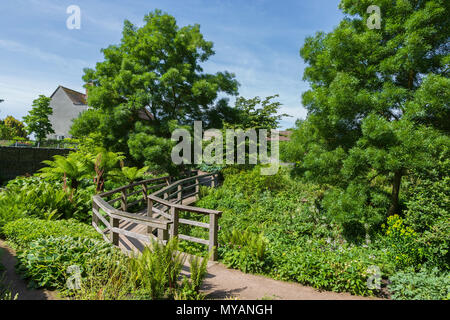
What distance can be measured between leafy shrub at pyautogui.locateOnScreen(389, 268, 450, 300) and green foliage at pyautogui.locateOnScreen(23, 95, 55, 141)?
119 ft

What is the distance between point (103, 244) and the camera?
473 centimetres

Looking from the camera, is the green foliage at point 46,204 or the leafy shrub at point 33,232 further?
the green foliage at point 46,204

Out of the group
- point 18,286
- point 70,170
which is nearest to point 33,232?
point 18,286

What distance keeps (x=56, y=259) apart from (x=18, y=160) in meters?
15.5

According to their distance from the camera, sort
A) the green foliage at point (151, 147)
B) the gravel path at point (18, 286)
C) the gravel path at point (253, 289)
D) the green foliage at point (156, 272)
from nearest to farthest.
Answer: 1. the green foliage at point (156, 272)
2. the gravel path at point (18, 286)
3. the gravel path at point (253, 289)
4. the green foliage at point (151, 147)

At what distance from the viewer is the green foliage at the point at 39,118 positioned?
3102 cm

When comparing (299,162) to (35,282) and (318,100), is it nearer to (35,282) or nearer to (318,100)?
(318,100)

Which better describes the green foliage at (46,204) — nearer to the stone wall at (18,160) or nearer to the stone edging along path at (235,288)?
the stone edging along path at (235,288)

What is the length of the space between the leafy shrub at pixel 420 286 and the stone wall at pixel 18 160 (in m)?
18.4

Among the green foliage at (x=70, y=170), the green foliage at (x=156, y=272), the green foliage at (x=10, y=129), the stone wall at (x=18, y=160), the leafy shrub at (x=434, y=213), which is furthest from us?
the green foliage at (x=10, y=129)

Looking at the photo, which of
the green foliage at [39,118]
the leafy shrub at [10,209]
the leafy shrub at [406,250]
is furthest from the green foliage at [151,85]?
the green foliage at [39,118]

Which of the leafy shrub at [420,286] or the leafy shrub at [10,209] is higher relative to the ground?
the leafy shrub at [10,209]

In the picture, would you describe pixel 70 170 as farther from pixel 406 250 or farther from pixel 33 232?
pixel 406 250
